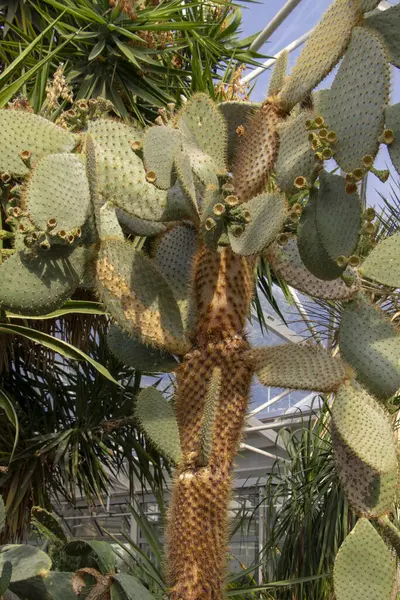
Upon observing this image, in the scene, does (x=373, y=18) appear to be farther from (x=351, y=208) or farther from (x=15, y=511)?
(x=15, y=511)

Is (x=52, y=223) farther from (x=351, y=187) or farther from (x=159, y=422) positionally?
(x=351, y=187)

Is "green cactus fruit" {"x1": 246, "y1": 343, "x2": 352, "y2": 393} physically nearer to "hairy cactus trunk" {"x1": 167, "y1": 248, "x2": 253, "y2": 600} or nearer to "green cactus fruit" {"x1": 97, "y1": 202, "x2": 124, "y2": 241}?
"hairy cactus trunk" {"x1": 167, "y1": 248, "x2": 253, "y2": 600}

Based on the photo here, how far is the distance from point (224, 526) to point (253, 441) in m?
7.06

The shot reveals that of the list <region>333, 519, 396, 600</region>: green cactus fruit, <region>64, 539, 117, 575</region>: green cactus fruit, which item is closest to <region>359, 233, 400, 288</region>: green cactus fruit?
<region>333, 519, 396, 600</region>: green cactus fruit

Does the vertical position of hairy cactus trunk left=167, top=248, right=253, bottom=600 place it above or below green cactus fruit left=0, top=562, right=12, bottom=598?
above

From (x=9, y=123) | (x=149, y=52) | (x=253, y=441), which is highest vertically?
(x=149, y=52)

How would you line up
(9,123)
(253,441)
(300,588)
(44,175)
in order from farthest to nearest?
1. (253,441)
2. (300,588)
3. (9,123)
4. (44,175)

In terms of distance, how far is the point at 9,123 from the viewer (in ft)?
5.73

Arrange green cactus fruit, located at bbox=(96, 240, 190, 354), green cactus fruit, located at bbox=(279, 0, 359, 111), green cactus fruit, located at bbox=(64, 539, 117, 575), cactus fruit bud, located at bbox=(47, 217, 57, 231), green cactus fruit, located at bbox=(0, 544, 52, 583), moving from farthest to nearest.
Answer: green cactus fruit, located at bbox=(64, 539, 117, 575) → green cactus fruit, located at bbox=(0, 544, 52, 583) → green cactus fruit, located at bbox=(279, 0, 359, 111) → green cactus fruit, located at bbox=(96, 240, 190, 354) → cactus fruit bud, located at bbox=(47, 217, 57, 231)

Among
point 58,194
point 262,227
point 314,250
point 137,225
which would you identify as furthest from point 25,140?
point 314,250

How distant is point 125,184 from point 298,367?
0.52 metres

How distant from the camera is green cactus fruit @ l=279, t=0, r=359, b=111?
1762mm

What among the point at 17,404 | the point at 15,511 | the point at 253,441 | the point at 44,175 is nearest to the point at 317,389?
the point at 44,175

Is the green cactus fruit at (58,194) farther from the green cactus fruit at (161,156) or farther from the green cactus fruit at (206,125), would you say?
the green cactus fruit at (206,125)
